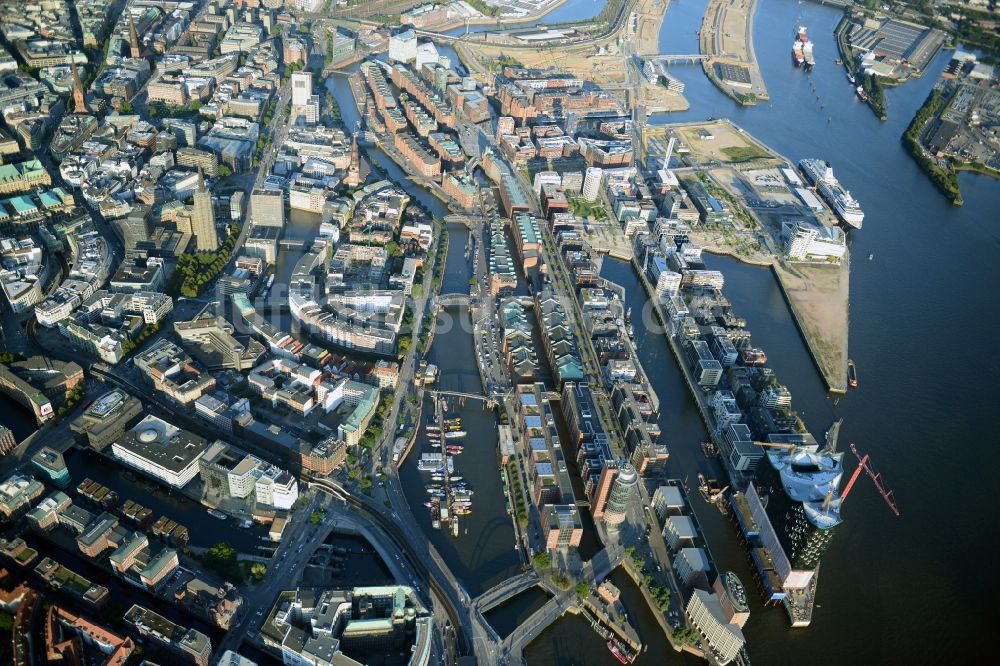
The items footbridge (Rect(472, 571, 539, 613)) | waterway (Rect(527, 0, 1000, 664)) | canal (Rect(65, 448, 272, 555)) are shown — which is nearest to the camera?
footbridge (Rect(472, 571, 539, 613))

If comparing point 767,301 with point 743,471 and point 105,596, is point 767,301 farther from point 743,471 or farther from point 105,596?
point 105,596

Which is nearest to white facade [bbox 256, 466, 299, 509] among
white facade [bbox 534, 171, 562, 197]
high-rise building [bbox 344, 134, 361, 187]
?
high-rise building [bbox 344, 134, 361, 187]

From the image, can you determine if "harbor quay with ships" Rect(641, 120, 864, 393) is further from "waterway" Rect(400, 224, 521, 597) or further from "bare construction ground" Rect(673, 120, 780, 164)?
"waterway" Rect(400, 224, 521, 597)

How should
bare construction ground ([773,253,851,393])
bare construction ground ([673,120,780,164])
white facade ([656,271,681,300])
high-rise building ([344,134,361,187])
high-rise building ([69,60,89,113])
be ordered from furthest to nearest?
bare construction ground ([673,120,780,164]) < high-rise building ([69,60,89,113]) < high-rise building ([344,134,361,187]) < white facade ([656,271,681,300]) < bare construction ground ([773,253,851,393])

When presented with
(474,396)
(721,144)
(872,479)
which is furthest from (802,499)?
(721,144)

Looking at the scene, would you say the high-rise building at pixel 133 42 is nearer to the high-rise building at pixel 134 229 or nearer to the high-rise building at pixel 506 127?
the high-rise building at pixel 134 229

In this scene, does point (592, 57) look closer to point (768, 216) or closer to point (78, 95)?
point (768, 216)

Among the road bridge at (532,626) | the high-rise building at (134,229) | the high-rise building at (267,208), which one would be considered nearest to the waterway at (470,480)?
the road bridge at (532,626)
